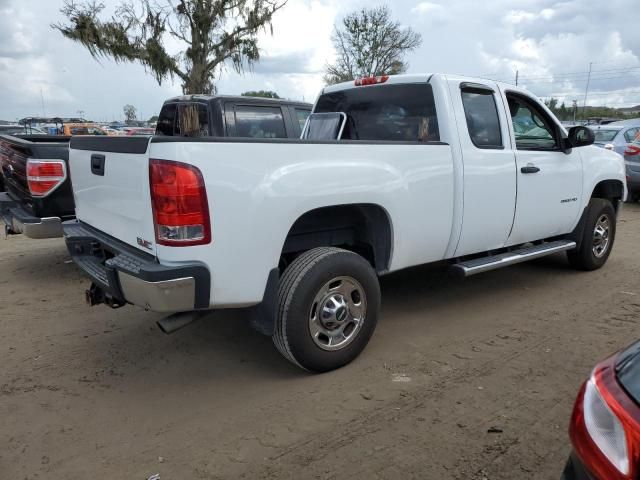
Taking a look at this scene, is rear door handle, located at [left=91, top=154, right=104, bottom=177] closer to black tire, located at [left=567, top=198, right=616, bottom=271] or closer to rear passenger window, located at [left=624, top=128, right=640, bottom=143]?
black tire, located at [left=567, top=198, right=616, bottom=271]

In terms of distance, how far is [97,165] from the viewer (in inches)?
137

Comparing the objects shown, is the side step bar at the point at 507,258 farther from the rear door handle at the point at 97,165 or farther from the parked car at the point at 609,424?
the rear door handle at the point at 97,165

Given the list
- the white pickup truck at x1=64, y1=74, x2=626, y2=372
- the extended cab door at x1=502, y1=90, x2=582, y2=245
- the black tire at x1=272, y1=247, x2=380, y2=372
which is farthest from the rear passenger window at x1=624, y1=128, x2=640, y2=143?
the black tire at x1=272, y1=247, x2=380, y2=372

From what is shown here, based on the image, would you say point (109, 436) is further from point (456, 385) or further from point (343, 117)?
point (343, 117)

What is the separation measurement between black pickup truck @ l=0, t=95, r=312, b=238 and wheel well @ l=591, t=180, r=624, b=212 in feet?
12.0

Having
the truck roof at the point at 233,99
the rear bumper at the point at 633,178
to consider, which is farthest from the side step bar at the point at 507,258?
the rear bumper at the point at 633,178

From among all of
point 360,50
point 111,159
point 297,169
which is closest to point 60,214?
point 111,159

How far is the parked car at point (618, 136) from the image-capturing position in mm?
11241

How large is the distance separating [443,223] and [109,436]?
8.72 ft

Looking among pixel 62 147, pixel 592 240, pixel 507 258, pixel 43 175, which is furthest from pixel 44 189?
pixel 592 240

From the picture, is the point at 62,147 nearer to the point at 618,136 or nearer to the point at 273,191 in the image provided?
the point at 273,191

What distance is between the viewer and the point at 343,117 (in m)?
4.75

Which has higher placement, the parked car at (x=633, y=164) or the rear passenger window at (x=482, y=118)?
the rear passenger window at (x=482, y=118)

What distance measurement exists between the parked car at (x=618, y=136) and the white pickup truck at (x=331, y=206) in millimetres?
7004
